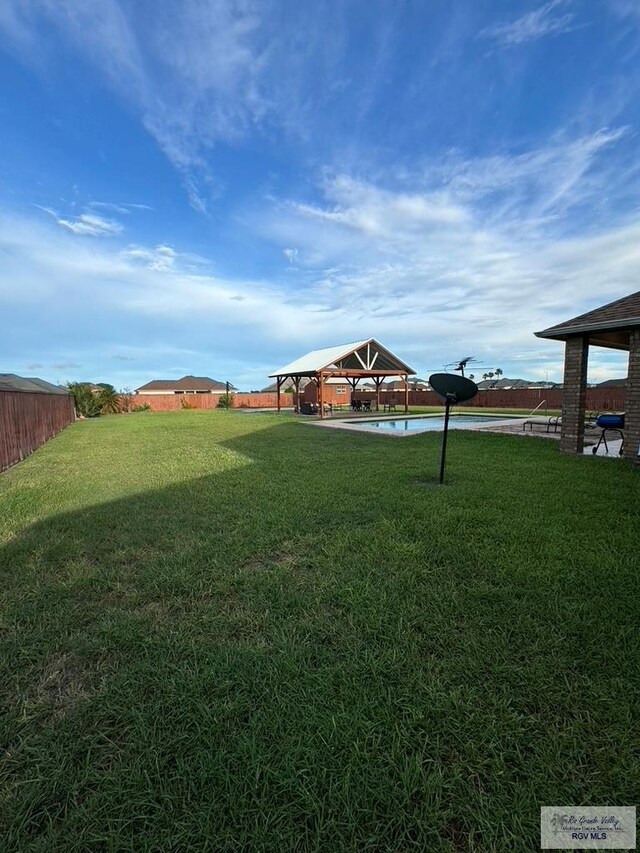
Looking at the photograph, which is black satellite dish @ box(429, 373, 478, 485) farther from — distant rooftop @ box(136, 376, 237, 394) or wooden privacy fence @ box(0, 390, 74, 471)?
distant rooftop @ box(136, 376, 237, 394)

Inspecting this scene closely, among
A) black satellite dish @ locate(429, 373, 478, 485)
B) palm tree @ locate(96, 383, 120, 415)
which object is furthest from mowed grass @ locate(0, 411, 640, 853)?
palm tree @ locate(96, 383, 120, 415)

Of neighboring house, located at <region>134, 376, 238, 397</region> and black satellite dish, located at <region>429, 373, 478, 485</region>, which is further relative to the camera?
neighboring house, located at <region>134, 376, 238, 397</region>

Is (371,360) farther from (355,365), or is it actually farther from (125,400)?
(125,400)

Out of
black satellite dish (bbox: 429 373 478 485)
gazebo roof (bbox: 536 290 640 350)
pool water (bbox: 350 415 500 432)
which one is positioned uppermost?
gazebo roof (bbox: 536 290 640 350)

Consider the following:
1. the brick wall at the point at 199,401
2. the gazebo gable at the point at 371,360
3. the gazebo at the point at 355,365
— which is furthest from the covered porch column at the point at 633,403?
the brick wall at the point at 199,401

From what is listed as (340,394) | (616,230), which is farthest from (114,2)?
Answer: (340,394)

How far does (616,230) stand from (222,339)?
33.4 m

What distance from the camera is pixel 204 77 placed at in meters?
9.91

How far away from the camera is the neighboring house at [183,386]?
2682 inches

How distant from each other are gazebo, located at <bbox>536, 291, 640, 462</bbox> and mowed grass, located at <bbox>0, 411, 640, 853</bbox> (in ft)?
13.9

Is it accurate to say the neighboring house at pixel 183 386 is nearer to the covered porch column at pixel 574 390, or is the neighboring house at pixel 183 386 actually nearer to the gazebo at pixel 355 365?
the gazebo at pixel 355 365

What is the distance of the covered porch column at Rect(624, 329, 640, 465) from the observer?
730cm

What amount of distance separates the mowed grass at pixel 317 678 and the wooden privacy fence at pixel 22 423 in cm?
503

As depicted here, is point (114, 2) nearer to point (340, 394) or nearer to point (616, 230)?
point (616, 230)
